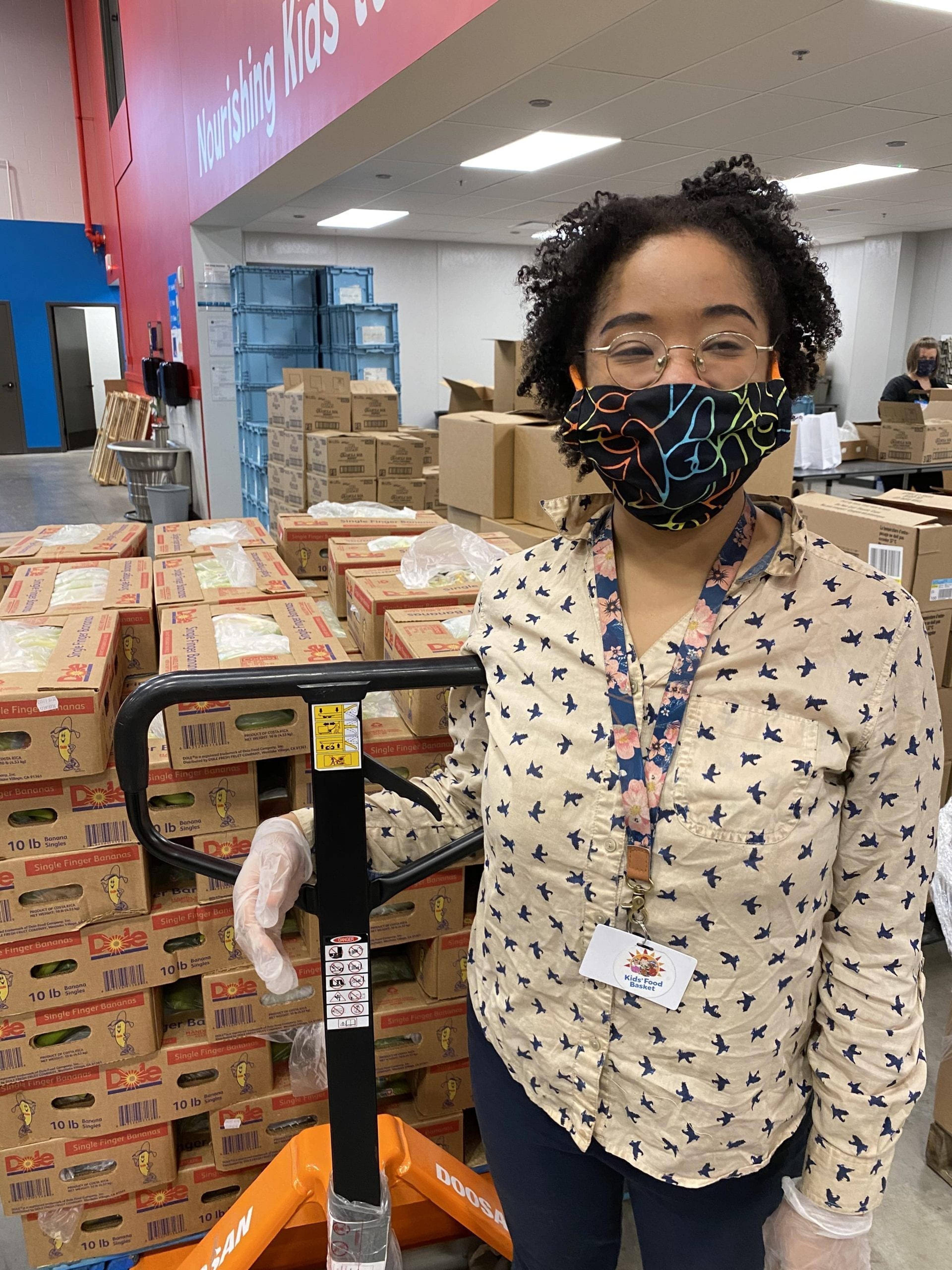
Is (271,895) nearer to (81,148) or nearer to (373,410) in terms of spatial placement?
(373,410)

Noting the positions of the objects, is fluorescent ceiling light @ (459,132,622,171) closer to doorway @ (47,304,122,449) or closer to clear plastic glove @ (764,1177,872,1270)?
clear plastic glove @ (764,1177,872,1270)

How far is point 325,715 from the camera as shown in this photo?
1.05 m

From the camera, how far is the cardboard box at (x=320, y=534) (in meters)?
2.66

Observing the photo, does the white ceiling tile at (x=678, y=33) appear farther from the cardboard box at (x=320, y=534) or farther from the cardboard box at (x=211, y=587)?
the cardboard box at (x=211, y=587)

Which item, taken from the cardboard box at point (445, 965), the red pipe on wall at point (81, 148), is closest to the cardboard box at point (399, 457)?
the cardboard box at point (445, 965)

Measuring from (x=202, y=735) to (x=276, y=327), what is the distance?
6.15 m

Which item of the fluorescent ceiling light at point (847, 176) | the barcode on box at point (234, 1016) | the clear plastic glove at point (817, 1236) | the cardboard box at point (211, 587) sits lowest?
the barcode on box at point (234, 1016)

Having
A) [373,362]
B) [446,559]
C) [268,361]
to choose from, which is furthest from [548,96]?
[446,559]

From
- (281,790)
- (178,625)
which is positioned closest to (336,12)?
(178,625)

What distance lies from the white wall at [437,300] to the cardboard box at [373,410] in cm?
616

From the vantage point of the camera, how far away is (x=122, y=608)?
6.25 ft

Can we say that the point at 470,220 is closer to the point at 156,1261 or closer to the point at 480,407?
the point at 480,407

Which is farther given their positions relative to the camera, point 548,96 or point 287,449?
point 287,449

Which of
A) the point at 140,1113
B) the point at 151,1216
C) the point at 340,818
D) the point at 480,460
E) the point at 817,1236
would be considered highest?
the point at 480,460
